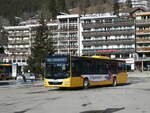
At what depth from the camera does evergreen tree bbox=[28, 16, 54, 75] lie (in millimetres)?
69350

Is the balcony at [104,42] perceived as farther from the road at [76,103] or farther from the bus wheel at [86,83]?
the road at [76,103]

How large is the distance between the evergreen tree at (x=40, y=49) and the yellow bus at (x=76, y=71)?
35.8m

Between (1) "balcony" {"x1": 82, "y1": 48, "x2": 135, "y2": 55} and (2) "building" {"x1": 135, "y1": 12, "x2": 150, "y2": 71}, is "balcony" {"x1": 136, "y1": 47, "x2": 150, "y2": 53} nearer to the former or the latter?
(2) "building" {"x1": 135, "y1": 12, "x2": 150, "y2": 71}

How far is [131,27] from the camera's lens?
4210 inches

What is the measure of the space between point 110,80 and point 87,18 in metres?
80.8

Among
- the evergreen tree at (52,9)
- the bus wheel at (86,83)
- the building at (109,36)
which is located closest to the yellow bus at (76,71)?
the bus wheel at (86,83)

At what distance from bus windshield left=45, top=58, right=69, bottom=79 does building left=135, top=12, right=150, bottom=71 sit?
77.9 metres

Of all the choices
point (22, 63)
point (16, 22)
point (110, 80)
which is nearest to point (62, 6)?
point (16, 22)

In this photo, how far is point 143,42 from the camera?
345 feet

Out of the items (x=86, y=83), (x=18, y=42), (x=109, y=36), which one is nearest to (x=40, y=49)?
(x=109, y=36)

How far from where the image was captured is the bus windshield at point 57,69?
2730 cm

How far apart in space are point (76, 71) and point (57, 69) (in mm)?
1589

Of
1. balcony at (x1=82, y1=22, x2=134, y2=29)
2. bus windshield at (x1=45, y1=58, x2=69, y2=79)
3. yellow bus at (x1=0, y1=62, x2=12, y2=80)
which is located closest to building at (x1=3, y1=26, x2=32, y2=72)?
balcony at (x1=82, y1=22, x2=134, y2=29)

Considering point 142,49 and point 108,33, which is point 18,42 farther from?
point 142,49
